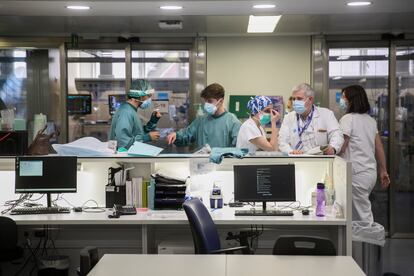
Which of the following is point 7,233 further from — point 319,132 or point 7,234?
point 319,132

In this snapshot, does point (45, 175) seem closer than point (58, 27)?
Yes

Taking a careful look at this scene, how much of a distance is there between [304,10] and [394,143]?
2.28 meters

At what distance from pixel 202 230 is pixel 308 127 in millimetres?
1570

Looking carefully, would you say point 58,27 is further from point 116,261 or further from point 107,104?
point 116,261

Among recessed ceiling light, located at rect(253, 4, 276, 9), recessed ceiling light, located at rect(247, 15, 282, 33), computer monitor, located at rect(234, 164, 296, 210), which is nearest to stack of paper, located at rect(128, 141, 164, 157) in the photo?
computer monitor, located at rect(234, 164, 296, 210)

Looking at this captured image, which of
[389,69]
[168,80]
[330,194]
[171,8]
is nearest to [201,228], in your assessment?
[330,194]

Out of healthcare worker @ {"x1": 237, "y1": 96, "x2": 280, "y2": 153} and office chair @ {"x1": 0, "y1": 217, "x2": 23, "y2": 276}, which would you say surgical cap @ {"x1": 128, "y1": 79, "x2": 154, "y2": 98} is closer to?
healthcare worker @ {"x1": 237, "y1": 96, "x2": 280, "y2": 153}

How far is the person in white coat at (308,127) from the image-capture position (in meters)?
4.32

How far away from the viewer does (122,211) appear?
12.4 ft

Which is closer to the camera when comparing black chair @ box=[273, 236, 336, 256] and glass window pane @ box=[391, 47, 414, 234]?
black chair @ box=[273, 236, 336, 256]

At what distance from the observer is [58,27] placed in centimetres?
588

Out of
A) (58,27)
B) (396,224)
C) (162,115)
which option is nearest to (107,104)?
(162,115)

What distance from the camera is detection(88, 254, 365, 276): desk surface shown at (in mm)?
2482

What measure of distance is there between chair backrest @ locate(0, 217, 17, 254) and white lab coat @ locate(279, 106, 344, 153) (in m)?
2.10
